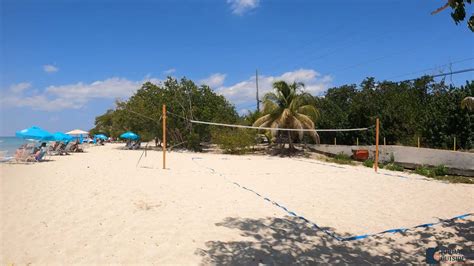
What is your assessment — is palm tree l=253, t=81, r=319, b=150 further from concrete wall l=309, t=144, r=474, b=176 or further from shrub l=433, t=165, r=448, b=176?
shrub l=433, t=165, r=448, b=176

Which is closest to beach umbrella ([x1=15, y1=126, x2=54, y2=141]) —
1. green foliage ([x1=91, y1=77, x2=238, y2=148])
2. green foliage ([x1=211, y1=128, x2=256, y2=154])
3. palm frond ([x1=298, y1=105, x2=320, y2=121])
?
green foliage ([x1=91, y1=77, x2=238, y2=148])

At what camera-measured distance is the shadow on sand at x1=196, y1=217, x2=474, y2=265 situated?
12.6 ft

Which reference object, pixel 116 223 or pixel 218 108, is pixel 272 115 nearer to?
pixel 218 108

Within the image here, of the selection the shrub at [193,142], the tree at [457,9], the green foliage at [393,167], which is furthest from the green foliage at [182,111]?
the tree at [457,9]

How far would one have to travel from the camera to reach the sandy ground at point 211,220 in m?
3.90

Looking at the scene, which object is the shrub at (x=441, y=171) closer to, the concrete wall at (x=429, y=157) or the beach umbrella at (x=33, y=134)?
the concrete wall at (x=429, y=157)

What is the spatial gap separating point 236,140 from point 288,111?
151 inches

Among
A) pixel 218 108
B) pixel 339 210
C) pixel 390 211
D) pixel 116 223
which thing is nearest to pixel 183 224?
pixel 116 223

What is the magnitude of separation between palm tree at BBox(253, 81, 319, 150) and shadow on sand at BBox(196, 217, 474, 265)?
14410mm

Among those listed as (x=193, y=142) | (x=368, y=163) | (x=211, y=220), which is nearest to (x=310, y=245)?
(x=211, y=220)

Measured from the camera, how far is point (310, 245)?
14.2 feet

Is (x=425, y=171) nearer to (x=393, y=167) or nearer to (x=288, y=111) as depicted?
(x=393, y=167)

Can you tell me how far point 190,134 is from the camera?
2300 centimetres

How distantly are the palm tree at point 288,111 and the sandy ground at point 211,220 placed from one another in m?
10.7
